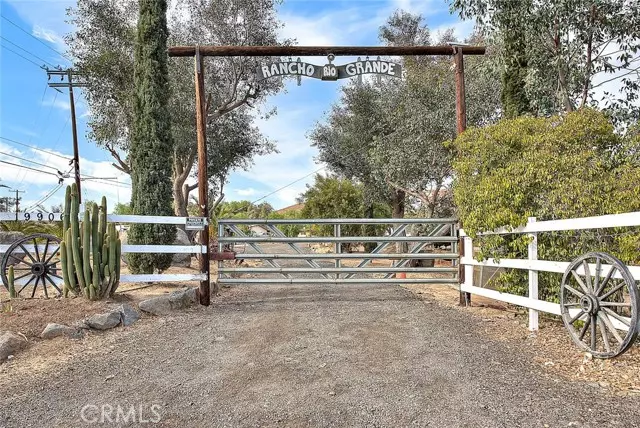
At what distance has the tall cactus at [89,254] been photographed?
6082 millimetres

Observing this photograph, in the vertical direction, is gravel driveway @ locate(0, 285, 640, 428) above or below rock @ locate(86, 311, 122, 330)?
below

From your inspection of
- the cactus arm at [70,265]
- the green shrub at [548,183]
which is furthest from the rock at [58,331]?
the green shrub at [548,183]

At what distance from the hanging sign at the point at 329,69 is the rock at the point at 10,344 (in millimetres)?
5199

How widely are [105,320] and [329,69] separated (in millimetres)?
5187

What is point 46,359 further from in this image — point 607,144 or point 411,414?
point 607,144

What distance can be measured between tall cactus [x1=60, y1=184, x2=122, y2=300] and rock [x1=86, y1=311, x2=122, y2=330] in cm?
79

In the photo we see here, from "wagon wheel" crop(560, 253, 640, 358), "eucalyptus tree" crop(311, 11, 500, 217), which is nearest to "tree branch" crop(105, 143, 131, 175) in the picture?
"eucalyptus tree" crop(311, 11, 500, 217)

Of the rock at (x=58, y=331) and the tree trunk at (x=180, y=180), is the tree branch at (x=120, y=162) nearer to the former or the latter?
the tree trunk at (x=180, y=180)

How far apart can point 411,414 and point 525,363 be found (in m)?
1.68

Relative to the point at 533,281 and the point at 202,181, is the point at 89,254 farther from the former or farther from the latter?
the point at 533,281

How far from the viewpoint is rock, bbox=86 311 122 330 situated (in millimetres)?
5248

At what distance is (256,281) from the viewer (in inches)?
286

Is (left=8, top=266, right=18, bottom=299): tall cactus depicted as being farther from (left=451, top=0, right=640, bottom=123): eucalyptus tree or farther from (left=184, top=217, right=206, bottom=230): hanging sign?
(left=451, top=0, right=640, bottom=123): eucalyptus tree

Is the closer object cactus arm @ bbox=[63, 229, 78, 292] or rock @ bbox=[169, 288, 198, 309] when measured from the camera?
cactus arm @ bbox=[63, 229, 78, 292]
